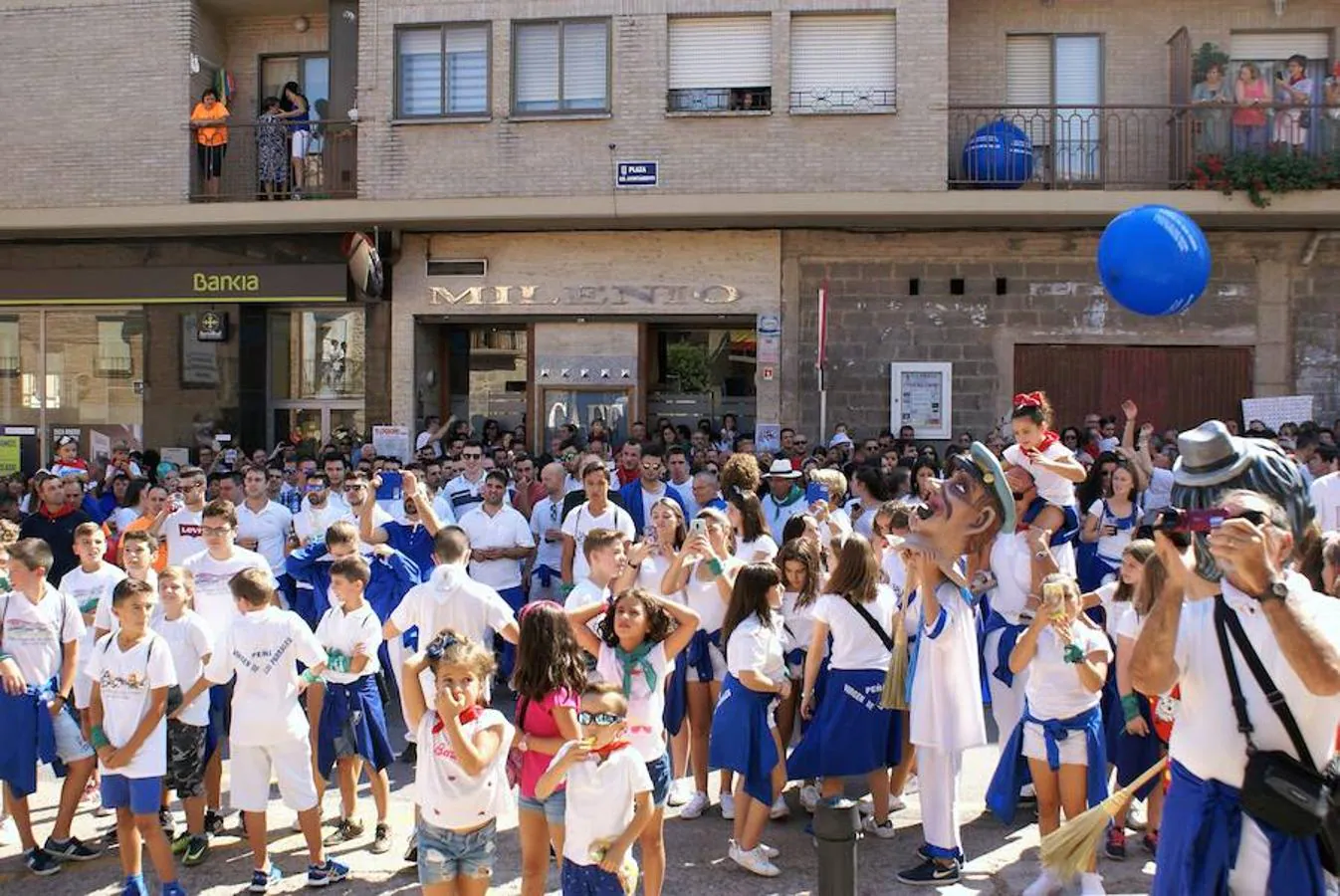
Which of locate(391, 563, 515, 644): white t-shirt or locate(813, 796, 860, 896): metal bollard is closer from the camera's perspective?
locate(813, 796, 860, 896): metal bollard

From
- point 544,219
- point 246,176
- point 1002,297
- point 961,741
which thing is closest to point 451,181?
point 544,219

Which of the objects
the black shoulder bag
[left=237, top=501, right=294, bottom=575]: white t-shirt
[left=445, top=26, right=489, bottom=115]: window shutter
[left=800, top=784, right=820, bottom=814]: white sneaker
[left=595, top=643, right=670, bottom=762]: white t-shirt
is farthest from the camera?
[left=445, top=26, right=489, bottom=115]: window shutter

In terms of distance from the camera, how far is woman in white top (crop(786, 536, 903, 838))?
6215 millimetres

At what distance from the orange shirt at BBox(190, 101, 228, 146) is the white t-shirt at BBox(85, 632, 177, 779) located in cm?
1219

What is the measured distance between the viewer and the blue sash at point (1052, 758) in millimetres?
5711

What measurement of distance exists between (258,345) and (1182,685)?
1586 cm

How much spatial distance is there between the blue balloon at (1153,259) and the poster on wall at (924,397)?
5.84 metres

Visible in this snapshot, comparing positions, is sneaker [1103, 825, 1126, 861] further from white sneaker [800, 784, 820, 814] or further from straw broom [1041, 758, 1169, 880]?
straw broom [1041, 758, 1169, 880]

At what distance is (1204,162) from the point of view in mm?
14266

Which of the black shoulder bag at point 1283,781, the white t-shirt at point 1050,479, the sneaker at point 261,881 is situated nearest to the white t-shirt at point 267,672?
the sneaker at point 261,881

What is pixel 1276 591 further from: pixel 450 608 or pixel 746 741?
A: pixel 450 608

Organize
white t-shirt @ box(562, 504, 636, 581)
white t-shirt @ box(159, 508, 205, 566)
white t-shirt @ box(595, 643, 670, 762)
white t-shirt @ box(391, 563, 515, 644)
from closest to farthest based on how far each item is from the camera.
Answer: white t-shirt @ box(595, 643, 670, 762) < white t-shirt @ box(391, 563, 515, 644) < white t-shirt @ box(562, 504, 636, 581) < white t-shirt @ box(159, 508, 205, 566)

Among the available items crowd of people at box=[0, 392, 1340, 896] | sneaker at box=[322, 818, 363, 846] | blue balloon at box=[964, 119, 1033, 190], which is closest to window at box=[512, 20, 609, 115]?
blue balloon at box=[964, 119, 1033, 190]

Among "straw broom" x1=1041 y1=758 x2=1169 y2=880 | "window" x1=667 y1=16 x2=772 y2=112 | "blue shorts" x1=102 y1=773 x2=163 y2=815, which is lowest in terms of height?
"blue shorts" x1=102 y1=773 x2=163 y2=815
